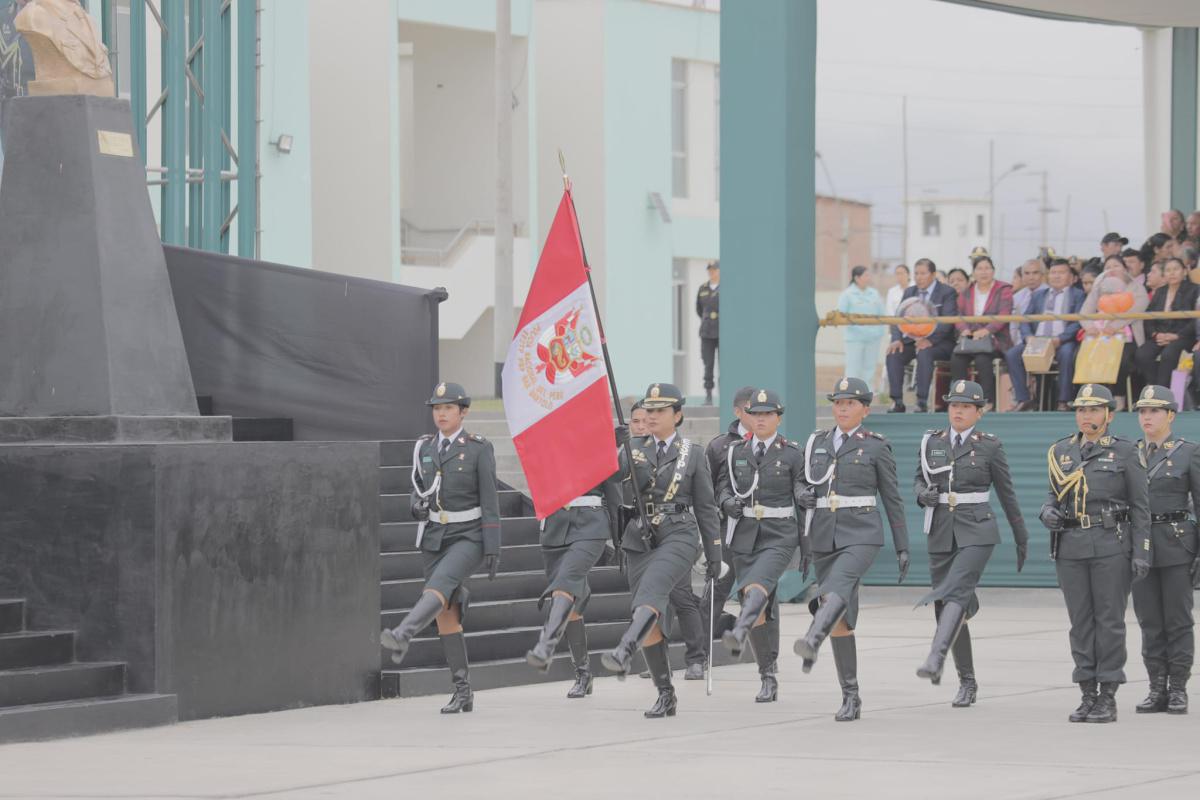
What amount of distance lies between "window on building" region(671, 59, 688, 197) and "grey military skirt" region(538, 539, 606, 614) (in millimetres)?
31408

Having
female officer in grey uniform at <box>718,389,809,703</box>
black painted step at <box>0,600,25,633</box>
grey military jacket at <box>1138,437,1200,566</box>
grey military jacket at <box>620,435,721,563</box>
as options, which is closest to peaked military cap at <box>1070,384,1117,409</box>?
grey military jacket at <box>1138,437,1200,566</box>

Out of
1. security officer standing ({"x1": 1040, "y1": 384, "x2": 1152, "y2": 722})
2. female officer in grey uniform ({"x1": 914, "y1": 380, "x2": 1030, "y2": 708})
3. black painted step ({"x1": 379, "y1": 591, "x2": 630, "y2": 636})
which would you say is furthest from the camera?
black painted step ({"x1": 379, "y1": 591, "x2": 630, "y2": 636})

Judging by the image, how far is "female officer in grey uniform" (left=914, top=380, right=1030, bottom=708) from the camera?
12148mm

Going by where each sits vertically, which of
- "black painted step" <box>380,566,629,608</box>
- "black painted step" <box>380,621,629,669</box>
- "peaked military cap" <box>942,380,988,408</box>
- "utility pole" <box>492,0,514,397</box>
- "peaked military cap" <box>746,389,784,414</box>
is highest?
"utility pole" <box>492,0,514,397</box>

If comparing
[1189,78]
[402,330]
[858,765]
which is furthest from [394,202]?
[858,765]

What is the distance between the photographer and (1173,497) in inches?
466

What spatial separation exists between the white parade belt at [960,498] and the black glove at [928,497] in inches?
1.4

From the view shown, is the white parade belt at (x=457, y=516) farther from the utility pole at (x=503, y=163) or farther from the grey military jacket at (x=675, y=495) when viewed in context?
the utility pole at (x=503, y=163)

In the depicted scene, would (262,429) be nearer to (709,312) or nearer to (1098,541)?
(1098,541)

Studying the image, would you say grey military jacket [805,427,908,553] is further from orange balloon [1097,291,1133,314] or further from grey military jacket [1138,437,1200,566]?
orange balloon [1097,291,1133,314]

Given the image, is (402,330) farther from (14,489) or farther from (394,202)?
(394,202)

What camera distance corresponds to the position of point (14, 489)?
38.8 ft

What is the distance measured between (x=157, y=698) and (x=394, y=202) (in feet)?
86.0

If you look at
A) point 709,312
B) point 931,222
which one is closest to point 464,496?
point 709,312
